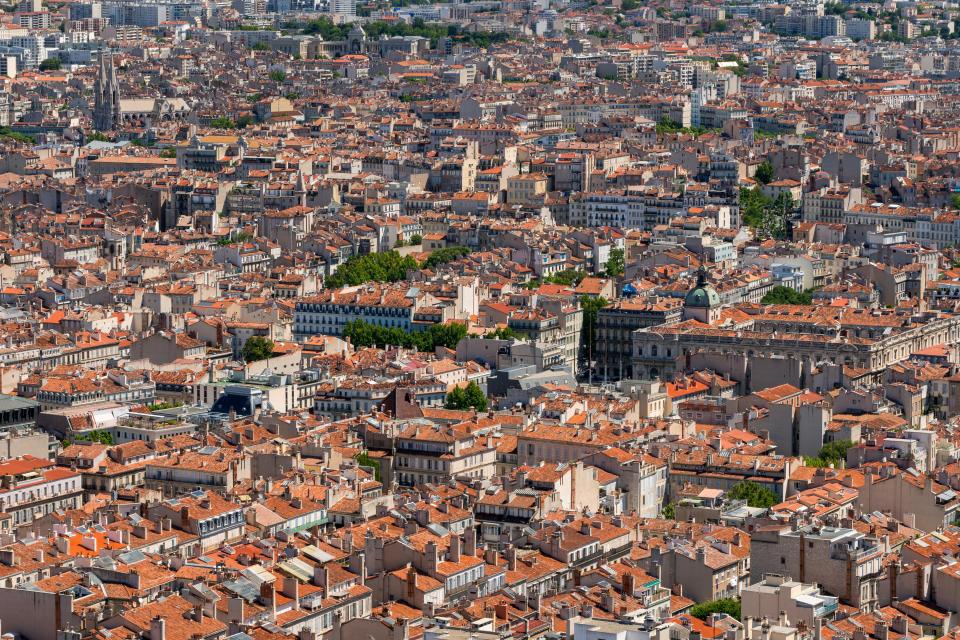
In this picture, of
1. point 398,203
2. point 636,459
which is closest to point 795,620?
point 636,459

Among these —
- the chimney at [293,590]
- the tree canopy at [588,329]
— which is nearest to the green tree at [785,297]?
the tree canopy at [588,329]

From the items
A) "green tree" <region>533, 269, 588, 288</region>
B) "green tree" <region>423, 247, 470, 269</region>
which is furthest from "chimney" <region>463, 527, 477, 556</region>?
"green tree" <region>423, 247, 470, 269</region>

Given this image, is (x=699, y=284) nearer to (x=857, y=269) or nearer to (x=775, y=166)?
(x=857, y=269)

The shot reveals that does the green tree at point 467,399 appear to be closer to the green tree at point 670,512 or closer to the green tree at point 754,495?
the green tree at point 670,512

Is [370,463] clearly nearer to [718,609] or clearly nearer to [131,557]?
[131,557]

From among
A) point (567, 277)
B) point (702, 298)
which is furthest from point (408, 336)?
point (567, 277)

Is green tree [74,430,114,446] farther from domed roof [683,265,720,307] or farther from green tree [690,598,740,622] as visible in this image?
domed roof [683,265,720,307]
